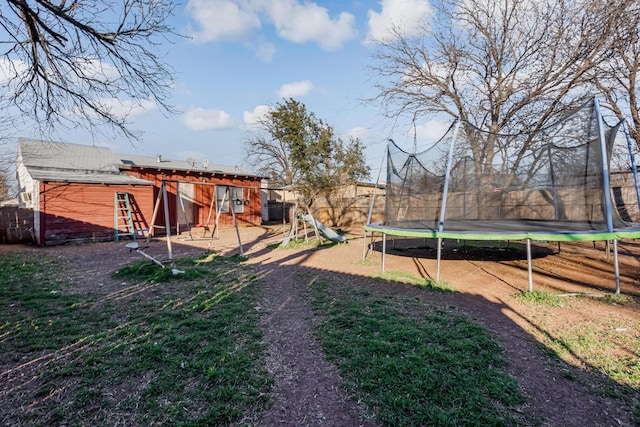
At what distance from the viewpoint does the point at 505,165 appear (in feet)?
21.9

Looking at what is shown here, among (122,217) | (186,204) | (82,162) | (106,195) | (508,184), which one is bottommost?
(122,217)

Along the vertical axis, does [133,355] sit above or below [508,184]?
below

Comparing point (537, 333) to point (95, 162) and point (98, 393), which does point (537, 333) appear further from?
point (95, 162)

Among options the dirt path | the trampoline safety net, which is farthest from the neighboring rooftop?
the trampoline safety net

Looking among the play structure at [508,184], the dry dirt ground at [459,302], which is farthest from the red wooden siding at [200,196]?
the play structure at [508,184]

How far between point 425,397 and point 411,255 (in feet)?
19.7

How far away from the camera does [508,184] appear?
670 cm

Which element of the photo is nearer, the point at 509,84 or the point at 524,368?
the point at 524,368

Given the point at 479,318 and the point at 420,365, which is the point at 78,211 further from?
the point at 479,318

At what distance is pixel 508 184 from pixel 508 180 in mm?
96

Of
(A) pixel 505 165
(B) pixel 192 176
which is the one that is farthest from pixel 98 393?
(B) pixel 192 176

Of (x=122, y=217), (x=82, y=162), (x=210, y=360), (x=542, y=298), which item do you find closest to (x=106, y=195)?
(x=122, y=217)

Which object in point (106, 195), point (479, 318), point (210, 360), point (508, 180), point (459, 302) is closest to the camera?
point (210, 360)

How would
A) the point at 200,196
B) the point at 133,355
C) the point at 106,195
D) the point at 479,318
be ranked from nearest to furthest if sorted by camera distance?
the point at 133,355 → the point at 479,318 → the point at 106,195 → the point at 200,196
